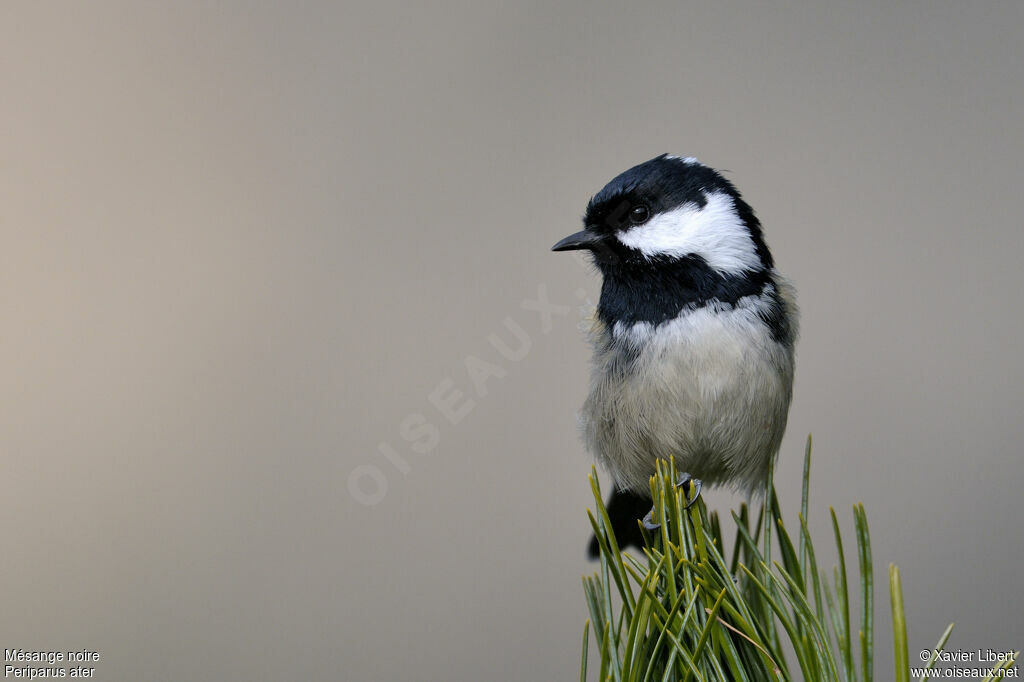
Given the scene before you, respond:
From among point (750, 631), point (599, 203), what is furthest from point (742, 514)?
point (599, 203)

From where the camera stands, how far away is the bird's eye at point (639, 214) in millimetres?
849

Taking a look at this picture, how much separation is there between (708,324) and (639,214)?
0.13 meters

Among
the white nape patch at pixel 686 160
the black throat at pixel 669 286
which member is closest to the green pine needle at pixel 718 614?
the black throat at pixel 669 286

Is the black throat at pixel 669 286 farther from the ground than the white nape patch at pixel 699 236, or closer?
closer

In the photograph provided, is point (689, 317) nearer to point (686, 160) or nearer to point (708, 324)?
point (708, 324)

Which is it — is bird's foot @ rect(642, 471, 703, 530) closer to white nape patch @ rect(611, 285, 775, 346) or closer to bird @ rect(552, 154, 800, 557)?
bird @ rect(552, 154, 800, 557)

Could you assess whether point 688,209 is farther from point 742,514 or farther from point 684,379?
point 742,514

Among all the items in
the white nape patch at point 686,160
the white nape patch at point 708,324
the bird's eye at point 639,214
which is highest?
the white nape patch at point 686,160

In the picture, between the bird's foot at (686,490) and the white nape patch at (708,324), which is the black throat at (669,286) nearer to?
the white nape patch at (708,324)

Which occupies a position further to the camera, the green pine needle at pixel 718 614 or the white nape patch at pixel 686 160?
the white nape patch at pixel 686 160

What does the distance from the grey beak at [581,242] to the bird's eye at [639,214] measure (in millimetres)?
41

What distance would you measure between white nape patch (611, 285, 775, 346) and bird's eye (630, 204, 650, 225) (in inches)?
4.0

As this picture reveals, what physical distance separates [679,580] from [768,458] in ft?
0.97

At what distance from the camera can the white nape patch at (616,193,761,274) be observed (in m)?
0.84
